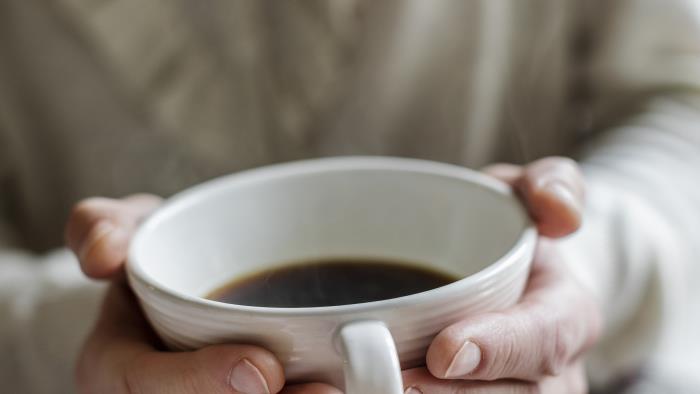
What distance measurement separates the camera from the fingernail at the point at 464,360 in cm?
31

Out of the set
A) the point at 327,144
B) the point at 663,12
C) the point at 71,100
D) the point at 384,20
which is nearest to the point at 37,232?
the point at 71,100

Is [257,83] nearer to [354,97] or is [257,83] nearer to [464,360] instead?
[354,97]

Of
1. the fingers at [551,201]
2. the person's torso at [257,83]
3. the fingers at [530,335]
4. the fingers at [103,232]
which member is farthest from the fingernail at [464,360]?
the person's torso at [257,83]

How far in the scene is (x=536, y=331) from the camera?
377mm

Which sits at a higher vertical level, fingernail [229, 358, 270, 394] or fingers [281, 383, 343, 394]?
fingernail [229, 358, 270, 394]

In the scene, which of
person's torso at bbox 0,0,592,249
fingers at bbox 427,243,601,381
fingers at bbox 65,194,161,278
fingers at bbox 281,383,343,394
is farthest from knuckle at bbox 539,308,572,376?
person's torso at bbox 0,0,592,249

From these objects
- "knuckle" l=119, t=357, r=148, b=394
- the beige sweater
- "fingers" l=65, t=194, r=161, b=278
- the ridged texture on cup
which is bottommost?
the beige sweater

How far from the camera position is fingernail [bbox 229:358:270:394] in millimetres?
306

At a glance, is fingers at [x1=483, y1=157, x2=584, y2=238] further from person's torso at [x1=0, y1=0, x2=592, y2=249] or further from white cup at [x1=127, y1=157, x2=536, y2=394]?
person's torso at [x1=0, y1=0, x2=592, y2=249]

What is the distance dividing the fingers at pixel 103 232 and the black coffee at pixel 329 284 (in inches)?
2.6

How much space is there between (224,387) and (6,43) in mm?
649

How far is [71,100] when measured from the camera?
0.82 m

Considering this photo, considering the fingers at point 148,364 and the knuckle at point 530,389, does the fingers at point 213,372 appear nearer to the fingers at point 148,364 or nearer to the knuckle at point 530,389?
the fingers at point 148,364

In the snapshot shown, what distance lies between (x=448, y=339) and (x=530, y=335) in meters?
0.08
